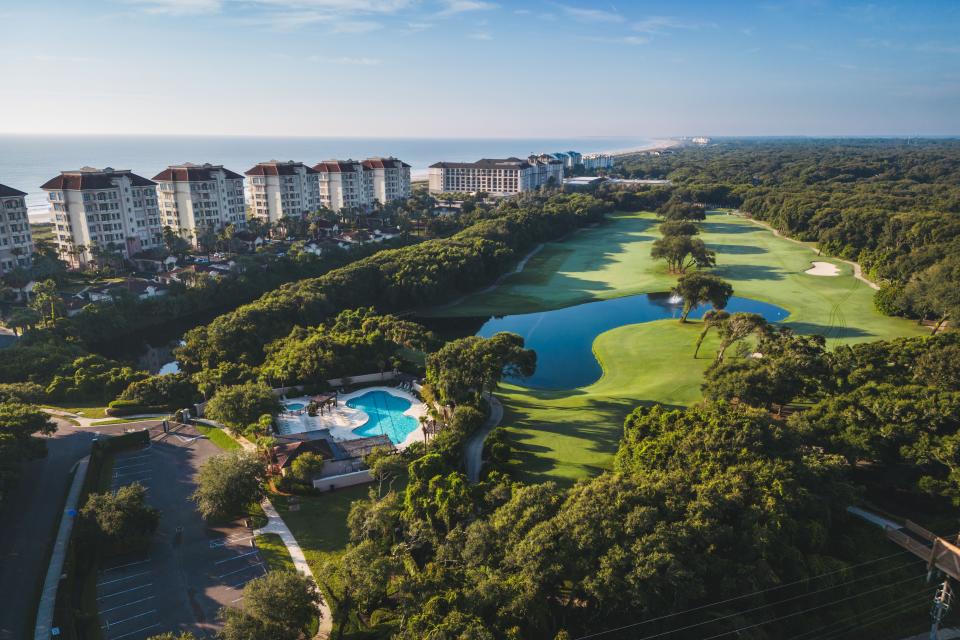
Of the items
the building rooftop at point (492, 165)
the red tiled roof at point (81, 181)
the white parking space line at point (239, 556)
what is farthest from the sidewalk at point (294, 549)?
the building rooftop at point (492, 165)

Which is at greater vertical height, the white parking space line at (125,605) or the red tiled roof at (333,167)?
the red tiled roof at (333,167)

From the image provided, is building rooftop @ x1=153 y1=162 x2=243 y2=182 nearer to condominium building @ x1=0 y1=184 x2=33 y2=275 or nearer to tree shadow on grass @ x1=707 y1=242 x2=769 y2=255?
condominium building @ x1=0 y1=184 x2=33 y2=275

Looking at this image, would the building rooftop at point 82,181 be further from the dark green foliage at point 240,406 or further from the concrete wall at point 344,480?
the concrete wall at point 344,480

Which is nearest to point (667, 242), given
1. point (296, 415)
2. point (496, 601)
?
point (296, 415)

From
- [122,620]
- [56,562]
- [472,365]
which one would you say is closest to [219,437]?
[56,562]

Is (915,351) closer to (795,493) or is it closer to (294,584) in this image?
(795,493)

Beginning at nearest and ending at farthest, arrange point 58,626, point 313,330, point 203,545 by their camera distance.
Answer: point 58,626 < point 203,545 < point 313,330

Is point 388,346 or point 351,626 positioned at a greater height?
point 388,346
